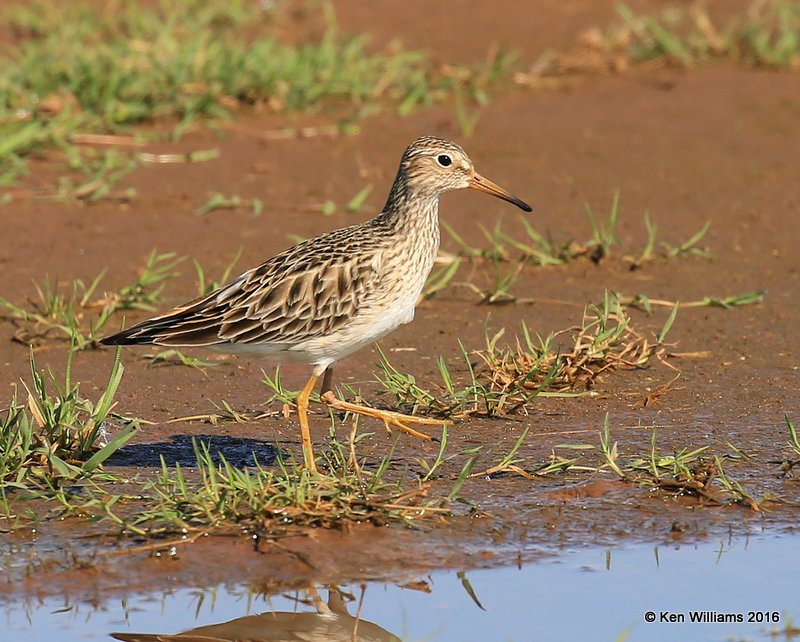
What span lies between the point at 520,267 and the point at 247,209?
2.31m

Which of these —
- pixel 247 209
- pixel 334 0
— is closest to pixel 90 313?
pixel 247 209

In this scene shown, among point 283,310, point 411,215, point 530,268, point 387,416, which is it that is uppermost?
point 411,215

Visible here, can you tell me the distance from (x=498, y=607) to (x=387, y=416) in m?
1.68

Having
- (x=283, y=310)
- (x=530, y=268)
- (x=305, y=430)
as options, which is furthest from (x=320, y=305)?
(x=530, y=268)

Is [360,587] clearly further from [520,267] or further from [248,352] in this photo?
[520,267]

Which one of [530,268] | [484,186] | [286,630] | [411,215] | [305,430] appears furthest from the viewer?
[530,268]

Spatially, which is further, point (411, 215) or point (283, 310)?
point (411, 215)

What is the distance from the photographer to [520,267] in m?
9.88

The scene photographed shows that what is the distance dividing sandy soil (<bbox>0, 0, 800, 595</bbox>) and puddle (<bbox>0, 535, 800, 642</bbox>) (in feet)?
0.45

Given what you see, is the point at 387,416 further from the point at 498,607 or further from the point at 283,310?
the point at 498,607

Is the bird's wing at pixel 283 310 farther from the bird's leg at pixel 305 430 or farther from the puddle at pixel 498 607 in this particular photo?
the puddle at pixel 498 607

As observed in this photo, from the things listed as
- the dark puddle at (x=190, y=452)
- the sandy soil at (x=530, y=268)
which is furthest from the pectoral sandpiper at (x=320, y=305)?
the sandy soil at (x=530, y=268)

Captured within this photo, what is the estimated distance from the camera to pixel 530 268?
1013 cm

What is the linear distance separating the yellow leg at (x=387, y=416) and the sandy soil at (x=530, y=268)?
0.11 metres
